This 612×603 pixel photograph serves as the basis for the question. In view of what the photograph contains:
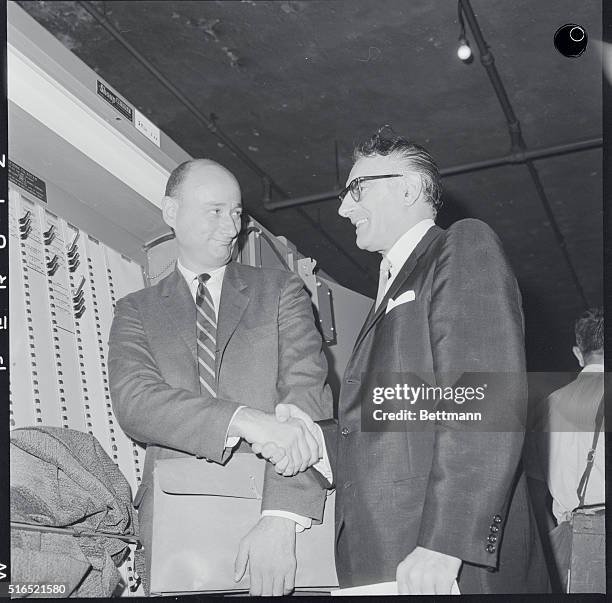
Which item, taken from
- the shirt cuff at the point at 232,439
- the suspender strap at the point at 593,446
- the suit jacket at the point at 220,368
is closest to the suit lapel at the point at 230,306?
the suit jacket at the point at 220,368

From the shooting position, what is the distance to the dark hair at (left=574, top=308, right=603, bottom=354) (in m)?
2.29

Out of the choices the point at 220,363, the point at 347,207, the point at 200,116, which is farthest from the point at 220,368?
the point at 200,116

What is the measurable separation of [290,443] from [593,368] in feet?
2.92

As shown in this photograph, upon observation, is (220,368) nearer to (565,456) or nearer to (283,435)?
(283,435)

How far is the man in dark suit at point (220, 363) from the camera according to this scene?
1.76 metres

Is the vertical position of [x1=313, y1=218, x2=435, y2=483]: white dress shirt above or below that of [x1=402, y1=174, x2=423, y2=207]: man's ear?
below

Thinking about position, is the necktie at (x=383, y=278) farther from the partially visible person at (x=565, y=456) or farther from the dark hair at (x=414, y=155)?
the partially visible person at (x=565, y=456)

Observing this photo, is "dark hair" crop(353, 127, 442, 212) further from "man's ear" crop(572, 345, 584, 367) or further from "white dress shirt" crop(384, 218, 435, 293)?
"man's ear" crop(572, 345, 584, 367)

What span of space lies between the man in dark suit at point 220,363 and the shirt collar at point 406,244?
0.75 ft

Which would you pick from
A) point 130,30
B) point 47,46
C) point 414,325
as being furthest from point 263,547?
point 130,30

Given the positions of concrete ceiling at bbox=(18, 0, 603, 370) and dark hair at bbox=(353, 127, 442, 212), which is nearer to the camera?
dark hair at bbox=(353, 127, 442, 212)

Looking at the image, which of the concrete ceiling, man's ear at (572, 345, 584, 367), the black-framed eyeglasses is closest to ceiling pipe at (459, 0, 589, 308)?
the concrete ceiling

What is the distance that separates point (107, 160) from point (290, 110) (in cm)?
199

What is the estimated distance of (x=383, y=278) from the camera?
6.36 ft
